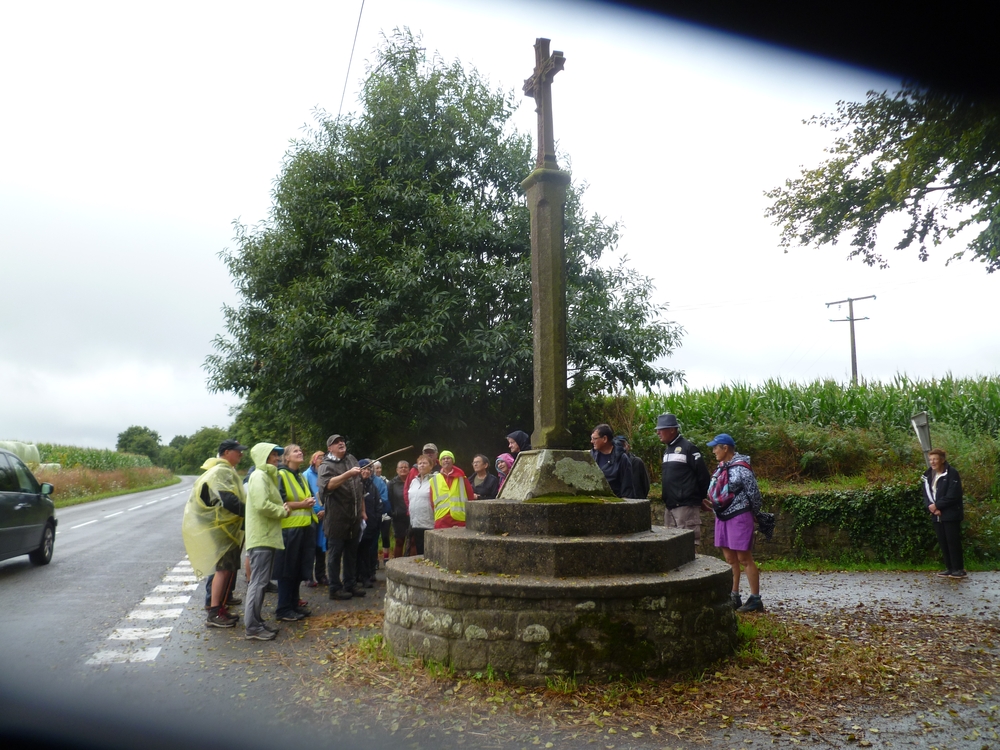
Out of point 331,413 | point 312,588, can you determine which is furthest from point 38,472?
point 312,588

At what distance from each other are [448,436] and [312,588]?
19.1 feet

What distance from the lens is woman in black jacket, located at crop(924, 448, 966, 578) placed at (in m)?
10.2

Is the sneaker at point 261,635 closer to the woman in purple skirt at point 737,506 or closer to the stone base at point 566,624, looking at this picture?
the stone base at point 566,624

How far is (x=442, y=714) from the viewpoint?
15.1 feet

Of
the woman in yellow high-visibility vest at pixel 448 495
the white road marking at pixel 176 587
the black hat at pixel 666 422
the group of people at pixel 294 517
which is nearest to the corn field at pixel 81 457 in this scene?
the white road marking at pixel 176 587

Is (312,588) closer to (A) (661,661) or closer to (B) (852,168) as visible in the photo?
(A) (661,661)

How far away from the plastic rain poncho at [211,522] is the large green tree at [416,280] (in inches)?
212

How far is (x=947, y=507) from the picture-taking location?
33.7 feet

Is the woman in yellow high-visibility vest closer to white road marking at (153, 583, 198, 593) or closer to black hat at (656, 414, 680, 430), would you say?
black hat at (656, 414, 680, 430)

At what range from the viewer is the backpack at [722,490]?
293 inches

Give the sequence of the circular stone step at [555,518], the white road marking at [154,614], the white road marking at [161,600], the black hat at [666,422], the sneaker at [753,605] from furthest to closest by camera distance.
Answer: the white road marking at [161,600] → the black hat at [666,422] → the white road marking at [154,614] → the sneaker at [753,605] → the circular stone step at [555,518]

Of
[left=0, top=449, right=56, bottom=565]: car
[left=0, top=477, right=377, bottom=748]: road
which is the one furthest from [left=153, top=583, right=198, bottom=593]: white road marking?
[left=0, top=449, right=56, bottom=565]: car

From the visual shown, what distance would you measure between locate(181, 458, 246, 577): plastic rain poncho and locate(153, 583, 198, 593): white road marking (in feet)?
7.42

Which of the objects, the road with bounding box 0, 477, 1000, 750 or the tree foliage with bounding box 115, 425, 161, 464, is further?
the tree foliage with bounding box 115, 425, 161, 464
